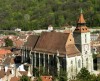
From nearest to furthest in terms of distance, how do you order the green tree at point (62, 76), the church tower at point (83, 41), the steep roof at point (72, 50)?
the green tree at point (62, 76) < the steep roof at point (72, 50) < the church tower at point (83, 41)

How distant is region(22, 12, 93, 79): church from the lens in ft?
210

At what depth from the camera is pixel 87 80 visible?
5838 cm

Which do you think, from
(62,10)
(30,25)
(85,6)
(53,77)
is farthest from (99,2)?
(53,77)

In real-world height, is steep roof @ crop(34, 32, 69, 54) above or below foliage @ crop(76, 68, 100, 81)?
above

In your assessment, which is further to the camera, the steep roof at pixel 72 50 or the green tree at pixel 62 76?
the steep roof at pixel 72 50

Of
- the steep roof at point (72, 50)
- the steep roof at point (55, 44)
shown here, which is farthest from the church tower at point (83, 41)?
the steep roof at point (55, 44)

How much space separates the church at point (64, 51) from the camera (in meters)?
64.0

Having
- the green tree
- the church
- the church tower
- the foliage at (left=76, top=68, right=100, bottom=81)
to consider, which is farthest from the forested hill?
the foliage at (left=76, top=68, right=100, bottom=81)

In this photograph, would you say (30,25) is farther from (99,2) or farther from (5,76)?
(5,76)

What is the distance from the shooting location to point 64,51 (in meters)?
63.7

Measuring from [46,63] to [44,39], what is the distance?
455 centimetres

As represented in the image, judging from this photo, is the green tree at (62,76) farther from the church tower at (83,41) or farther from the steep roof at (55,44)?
the church tower at (83,41)

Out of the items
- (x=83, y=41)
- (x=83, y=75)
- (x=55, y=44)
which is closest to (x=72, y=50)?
(x=83, y=41)

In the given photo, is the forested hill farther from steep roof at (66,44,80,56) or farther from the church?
steep roof at (66,44,80,56)
